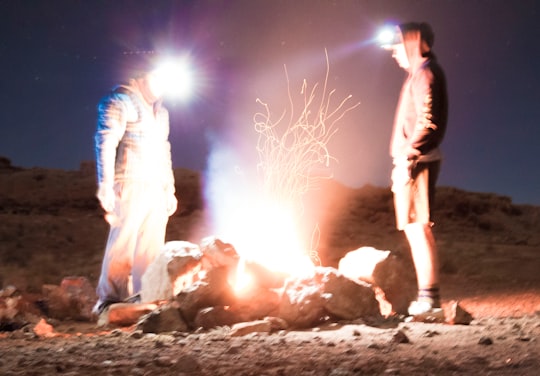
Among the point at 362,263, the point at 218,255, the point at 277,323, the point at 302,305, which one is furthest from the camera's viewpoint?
the point at 362,263

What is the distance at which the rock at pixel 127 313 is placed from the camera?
5930 mm

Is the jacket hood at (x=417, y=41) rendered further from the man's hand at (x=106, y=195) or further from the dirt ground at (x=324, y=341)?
the man's hand at (x=106, y=195)

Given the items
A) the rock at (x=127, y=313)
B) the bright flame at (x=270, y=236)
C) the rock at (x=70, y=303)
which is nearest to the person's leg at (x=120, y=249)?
Result: the rock at (x=70, y=303)

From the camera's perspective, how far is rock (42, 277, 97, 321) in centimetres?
695

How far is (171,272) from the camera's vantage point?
616cm

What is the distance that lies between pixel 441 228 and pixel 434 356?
75.7ft

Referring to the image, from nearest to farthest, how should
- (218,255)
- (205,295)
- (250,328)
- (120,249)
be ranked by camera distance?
(250,328) < (205,295) < (218,255) < (120,249)

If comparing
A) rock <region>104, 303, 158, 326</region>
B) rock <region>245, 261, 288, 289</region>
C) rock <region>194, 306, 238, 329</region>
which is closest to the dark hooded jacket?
rock <region>245, 261, 288, 289</region>

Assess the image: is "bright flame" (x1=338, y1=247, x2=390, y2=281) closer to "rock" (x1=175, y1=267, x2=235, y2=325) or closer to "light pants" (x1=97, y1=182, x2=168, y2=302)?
"rock" (x1=175, y1=267, x2=235, y2=325)

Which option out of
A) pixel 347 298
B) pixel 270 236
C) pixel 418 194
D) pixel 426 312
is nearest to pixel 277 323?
pixel 347 298

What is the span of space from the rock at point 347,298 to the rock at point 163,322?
4.22 ft

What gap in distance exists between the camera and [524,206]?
115ft

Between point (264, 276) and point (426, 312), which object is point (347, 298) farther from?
point (264, 276)

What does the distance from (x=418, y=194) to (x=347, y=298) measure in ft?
3.89
